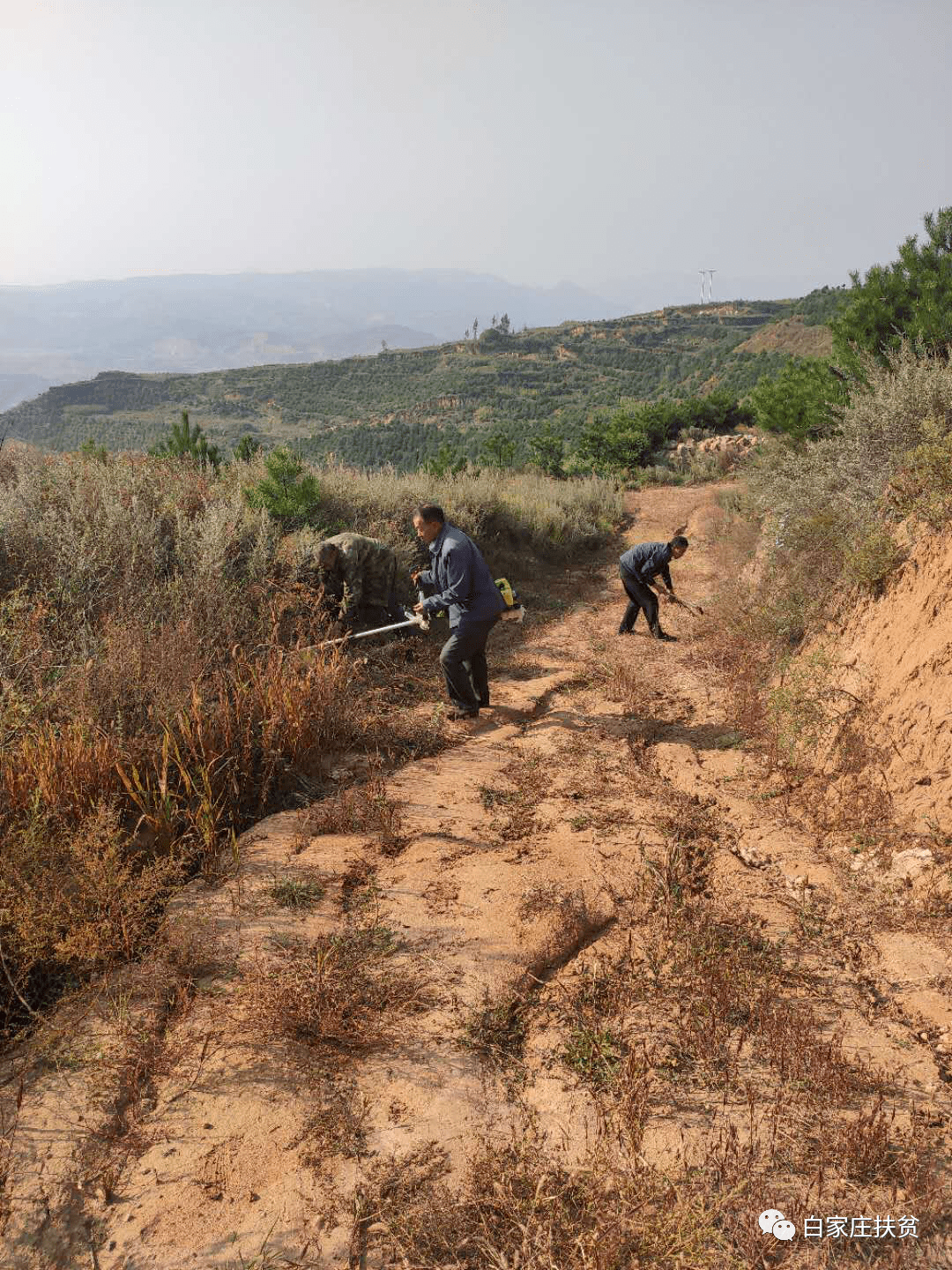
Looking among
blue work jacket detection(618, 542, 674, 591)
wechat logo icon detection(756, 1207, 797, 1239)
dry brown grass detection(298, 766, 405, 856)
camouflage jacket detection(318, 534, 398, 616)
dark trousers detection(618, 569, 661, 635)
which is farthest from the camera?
dark trousers detection(618, 569, 661, 635)

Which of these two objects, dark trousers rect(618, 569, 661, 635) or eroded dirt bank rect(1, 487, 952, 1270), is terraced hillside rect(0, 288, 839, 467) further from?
eroded dirt bank rect(1, 487, 952, 1270)

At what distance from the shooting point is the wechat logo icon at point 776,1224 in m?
2.00

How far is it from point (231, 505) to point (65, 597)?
7.32 feet

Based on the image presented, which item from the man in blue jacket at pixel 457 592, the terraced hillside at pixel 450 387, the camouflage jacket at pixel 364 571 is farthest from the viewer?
the terraced hillside at pixel 450 387

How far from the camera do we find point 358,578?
7.40m

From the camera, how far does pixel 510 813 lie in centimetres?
450

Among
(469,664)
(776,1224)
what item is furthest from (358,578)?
(776,1224)

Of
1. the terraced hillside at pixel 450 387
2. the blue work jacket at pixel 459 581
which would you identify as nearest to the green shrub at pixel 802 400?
the blue work jacket at pixel 459 581

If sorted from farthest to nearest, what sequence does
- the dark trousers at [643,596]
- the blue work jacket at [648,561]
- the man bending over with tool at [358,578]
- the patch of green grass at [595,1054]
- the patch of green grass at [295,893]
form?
the dark trousers at [643,596] < the blue work jacket at [648,561] < the man bending over with tool at [358,578] < the patch of green grass at [295,893] < the patch of green grass at [595,1054]

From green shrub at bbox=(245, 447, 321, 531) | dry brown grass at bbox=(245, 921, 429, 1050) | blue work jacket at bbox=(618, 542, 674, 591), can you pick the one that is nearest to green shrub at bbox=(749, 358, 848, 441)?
blue work jacket at bbox=(618, 542, 674, 591)

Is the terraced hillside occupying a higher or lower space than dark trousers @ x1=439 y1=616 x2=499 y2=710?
higher

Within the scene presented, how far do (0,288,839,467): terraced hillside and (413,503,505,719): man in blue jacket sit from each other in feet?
101

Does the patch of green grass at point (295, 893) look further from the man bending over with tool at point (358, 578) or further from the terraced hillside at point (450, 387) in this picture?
the terraced hillside at point (450, 387)

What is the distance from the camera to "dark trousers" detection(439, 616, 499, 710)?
5629 millimetres
